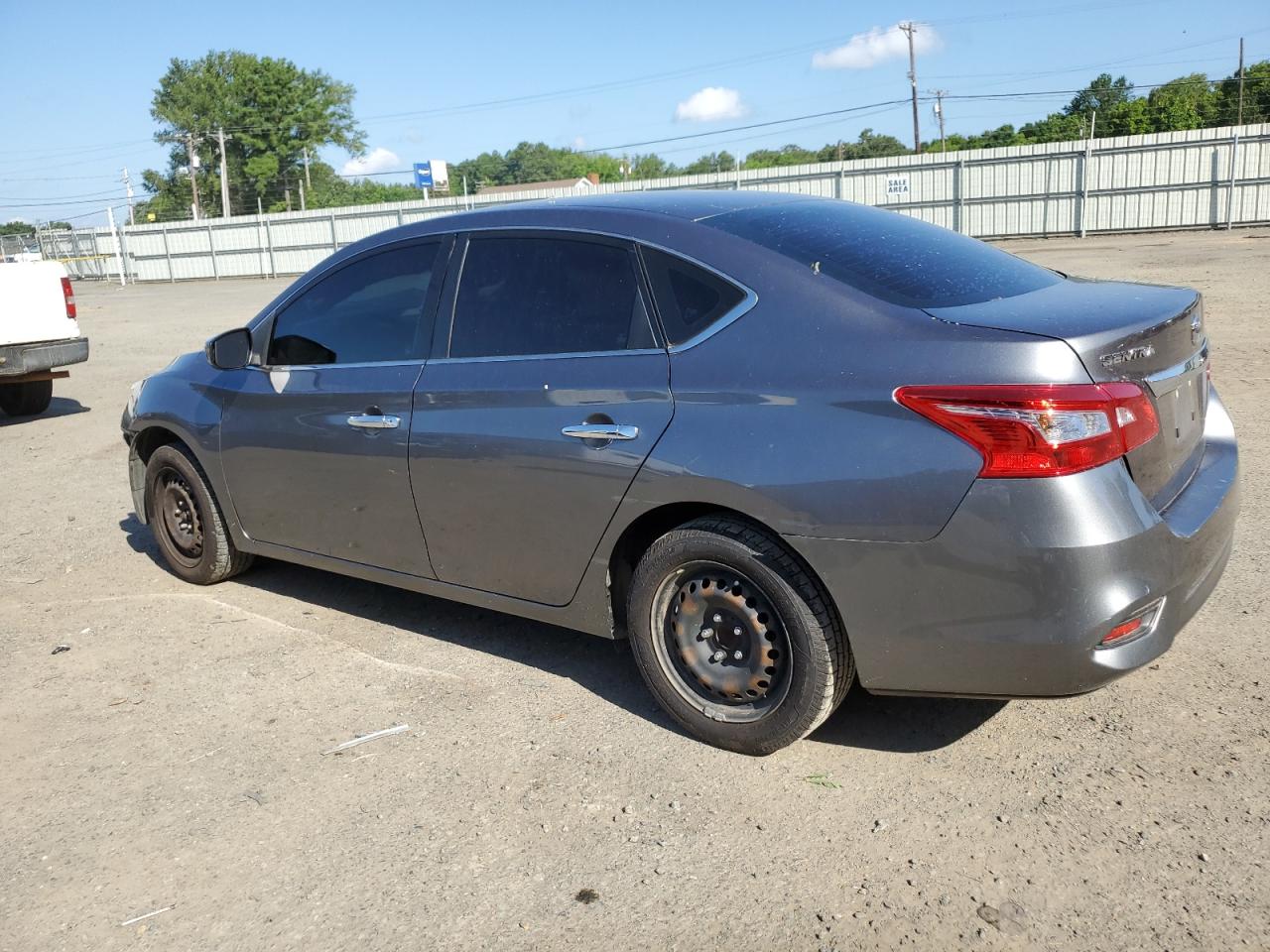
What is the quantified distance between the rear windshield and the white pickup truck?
29.1 feet

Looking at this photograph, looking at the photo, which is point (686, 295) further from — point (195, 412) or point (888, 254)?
point (195, 412)

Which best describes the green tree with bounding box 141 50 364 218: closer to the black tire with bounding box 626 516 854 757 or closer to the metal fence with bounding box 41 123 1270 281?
the metal fence with bounding box 41 123 1270 281

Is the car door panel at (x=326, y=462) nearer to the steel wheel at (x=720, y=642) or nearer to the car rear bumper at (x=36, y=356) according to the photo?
the steel wheel at (x=720, y=642)

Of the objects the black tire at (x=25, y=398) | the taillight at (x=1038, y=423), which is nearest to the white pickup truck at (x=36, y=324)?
the black tire at (x=25, y=398)

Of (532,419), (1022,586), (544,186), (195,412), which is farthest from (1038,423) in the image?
(544,186)

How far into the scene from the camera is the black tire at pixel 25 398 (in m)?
11.4

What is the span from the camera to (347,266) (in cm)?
459

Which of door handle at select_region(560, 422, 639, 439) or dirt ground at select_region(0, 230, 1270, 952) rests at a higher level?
door handle at select_region(560, 422, 639, 439)

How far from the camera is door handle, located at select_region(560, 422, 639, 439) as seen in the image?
3.45m

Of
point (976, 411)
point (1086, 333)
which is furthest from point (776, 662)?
point (1086, 333)

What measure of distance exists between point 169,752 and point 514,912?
1645 mm

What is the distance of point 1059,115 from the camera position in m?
59.8

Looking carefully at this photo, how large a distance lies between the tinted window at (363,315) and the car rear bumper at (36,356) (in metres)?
7.06

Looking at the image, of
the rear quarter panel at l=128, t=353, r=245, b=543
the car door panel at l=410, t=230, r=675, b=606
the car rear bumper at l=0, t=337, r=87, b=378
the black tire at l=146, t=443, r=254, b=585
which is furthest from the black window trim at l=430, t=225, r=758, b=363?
the car rear bumper at l=0, t=337, r=87, b=378
